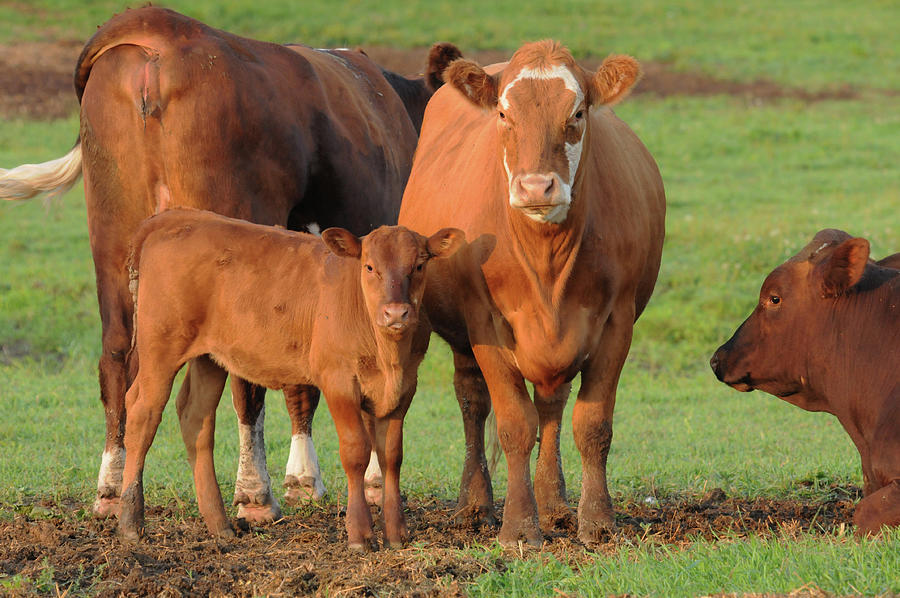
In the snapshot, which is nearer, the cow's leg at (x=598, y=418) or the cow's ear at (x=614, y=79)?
the cow's ear at (x=614, y=79)

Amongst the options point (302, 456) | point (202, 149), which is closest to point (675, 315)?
point (302, 456)

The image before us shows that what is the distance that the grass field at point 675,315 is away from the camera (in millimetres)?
5336

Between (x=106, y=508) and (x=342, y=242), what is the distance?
7.53ft

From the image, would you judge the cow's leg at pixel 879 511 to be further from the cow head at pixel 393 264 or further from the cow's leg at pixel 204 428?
the cow's leg at pixel 204 428

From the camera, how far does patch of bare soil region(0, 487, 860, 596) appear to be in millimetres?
5352

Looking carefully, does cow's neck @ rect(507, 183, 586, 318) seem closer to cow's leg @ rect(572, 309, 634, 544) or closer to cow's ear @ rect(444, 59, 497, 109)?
cow's leg @ rect(572, 309, 634, 544)

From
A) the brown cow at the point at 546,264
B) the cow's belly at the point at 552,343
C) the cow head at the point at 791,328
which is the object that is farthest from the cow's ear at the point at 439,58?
the cow head at the point at 791,328

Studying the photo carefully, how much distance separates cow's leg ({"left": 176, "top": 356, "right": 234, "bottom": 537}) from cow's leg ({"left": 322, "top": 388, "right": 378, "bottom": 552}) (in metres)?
0.87

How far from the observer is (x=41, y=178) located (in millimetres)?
8297

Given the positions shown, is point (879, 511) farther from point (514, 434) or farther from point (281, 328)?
point (281, 328)

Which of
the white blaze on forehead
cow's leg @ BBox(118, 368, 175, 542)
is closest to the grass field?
cow's leg @ BBox(118, 368, 175, 542)

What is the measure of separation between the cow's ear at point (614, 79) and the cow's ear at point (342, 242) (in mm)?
1316

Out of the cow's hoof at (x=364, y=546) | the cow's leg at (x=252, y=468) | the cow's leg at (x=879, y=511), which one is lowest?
the cow's leg at (x=252, y=468)

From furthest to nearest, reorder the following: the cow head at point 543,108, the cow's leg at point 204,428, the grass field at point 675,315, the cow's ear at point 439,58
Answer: the cow's ear at point 439,58 → the cow's leg at point 204,428 → the cow head at point 543,108 → the grass field at point 675,315
